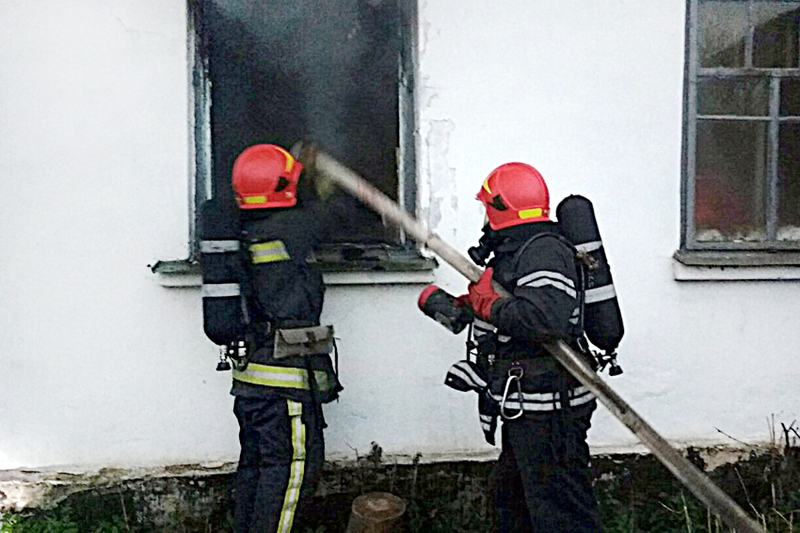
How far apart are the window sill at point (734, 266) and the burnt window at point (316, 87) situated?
4.85 feet

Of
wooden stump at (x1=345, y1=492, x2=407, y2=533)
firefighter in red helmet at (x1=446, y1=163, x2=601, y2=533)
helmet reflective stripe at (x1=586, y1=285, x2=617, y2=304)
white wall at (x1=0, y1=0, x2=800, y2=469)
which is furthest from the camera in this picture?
white wall at (x1=0, y1=0, x2=800, y2=469)

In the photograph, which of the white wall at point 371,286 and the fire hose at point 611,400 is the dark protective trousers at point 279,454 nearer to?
the white wall at point 371,286

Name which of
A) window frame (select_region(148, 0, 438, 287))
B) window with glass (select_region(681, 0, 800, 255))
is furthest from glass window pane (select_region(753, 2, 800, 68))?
window frame (select_region(148, 0, 438, 287))

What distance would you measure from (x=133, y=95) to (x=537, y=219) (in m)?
2.07

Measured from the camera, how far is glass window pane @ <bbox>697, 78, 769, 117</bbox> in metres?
3.88

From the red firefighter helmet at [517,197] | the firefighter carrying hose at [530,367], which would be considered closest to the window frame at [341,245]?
the firefighter carrying hose at [530,367]

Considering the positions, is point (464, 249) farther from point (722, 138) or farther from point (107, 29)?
point (107, 29)

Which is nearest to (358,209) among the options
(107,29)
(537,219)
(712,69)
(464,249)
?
(464,249)

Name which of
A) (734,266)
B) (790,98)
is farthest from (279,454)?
(790,98)

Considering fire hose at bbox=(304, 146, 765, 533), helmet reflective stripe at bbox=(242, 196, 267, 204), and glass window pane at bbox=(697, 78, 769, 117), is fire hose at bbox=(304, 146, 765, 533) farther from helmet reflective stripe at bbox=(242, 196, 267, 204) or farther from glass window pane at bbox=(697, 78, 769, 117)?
glass window pane at bbox=(697, 78, 769, 117)

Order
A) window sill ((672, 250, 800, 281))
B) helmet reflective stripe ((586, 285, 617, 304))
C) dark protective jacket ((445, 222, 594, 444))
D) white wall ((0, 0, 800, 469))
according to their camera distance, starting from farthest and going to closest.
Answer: window sill ((672, 250, 800, 281)) → white wall ((0, 0, 800, 469)) → helmet reflective stripe ((586, 285, 617, 304)) → dark protective jacket ((445, 222, 594, 444))

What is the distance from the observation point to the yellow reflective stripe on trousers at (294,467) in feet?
10.0

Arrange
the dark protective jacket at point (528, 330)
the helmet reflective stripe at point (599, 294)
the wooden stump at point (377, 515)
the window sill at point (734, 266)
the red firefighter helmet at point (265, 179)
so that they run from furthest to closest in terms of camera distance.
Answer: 1. the window sill at point (734, 266)
2. the wooden stump at point (377, 515)
3. the red firefighter helmet at point (265, 179)
4. the helmet reflective stripe at point (599, 294)
5. the dark protective jacket at point (528, 330)

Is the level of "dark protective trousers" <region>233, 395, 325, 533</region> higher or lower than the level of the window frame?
lower
